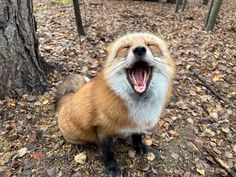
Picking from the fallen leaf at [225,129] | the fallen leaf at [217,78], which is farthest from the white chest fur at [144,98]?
the fallen leaf at [217,78]

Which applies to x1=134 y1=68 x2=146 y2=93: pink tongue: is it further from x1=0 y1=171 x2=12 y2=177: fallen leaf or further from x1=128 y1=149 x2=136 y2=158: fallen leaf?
x1=0 y1=171 x2=12 y2=177: fallen leaf

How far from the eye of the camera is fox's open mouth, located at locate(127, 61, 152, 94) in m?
2.50

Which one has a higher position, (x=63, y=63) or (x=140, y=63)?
(x=140, y=63)

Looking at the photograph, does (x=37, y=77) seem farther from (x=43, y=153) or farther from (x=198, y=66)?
(x=198, y=66)

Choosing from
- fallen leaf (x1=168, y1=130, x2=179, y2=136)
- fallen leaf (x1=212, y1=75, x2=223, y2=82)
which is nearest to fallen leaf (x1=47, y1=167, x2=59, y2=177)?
fallen leaf (x1=168, y1=130, x2=179, y2=136)

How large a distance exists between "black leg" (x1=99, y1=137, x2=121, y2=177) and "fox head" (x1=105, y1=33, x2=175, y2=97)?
682 mm

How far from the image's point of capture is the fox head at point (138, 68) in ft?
8.06

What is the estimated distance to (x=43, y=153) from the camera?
326cm

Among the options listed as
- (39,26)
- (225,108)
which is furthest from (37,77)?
(39,26)

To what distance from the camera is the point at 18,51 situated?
3615 millimetres

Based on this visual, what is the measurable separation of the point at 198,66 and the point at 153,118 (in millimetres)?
3263

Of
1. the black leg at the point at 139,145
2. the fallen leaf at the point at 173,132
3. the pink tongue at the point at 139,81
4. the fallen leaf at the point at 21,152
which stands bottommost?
the fallen leaf at the point at 21,152

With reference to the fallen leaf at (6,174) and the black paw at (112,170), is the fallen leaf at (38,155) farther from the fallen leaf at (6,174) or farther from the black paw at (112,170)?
the black paw at (112,170)

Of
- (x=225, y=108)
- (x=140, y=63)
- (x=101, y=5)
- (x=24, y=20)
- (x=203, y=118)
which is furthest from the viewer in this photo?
(x=101, y=5)
